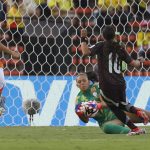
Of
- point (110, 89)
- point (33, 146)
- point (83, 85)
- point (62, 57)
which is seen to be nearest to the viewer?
point (33, 146)

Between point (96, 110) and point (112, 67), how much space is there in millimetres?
628

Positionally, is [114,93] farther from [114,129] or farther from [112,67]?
[114,129]

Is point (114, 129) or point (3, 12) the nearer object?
point (114, 129)

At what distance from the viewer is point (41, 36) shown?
42.3 feet

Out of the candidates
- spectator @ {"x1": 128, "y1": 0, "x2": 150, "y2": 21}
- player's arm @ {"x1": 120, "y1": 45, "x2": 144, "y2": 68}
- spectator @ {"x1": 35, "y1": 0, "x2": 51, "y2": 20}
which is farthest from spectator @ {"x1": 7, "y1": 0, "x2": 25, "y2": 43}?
player's arm @ {"x1": 120, "y1": 45, "x2": 144, "y2": 68}

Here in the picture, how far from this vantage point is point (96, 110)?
29.1 feet

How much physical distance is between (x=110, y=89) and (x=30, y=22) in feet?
15.4

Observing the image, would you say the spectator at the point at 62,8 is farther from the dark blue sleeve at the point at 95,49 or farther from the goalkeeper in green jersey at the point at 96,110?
the dark blue sleeve at the point at 95,49

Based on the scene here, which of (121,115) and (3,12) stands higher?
(3,12)

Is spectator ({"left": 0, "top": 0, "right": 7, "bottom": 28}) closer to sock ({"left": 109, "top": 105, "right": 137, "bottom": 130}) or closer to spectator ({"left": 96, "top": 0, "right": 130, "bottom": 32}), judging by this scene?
spectator ({"left": 96, "top": 0, "right": 130, "bottom": 32})

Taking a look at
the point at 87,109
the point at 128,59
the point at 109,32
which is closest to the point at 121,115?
the point at 87,109

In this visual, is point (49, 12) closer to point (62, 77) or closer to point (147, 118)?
point (62, 77)

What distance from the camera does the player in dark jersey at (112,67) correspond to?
8.52 meters

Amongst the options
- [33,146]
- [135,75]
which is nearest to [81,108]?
[33,146]
